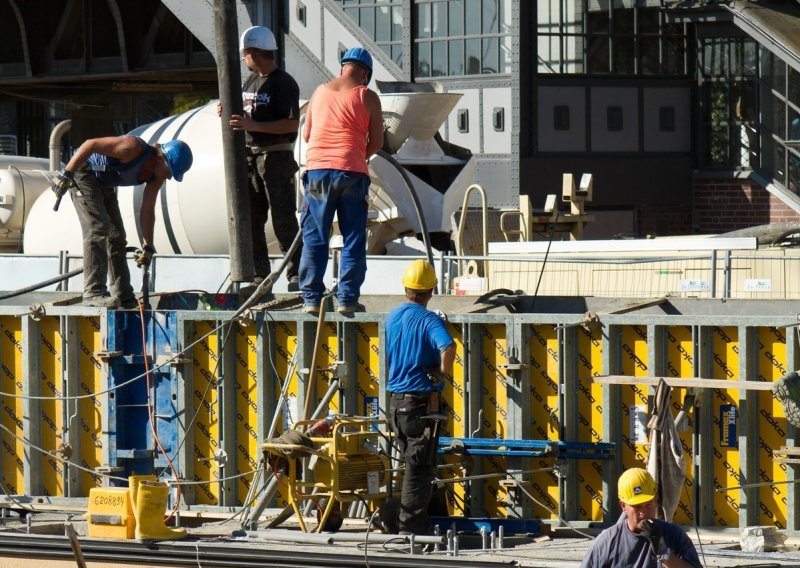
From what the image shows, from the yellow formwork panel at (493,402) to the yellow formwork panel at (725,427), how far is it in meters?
1.41

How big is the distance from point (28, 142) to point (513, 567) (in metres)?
36.9

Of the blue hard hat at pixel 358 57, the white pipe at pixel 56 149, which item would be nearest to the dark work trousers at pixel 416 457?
the blue hard hat at pixel 358 57

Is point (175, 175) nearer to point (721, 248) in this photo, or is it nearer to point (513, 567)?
point (513, 567)

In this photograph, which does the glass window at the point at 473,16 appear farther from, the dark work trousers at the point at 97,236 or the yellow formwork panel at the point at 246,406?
the yellow formwork panel at the point at 246,406

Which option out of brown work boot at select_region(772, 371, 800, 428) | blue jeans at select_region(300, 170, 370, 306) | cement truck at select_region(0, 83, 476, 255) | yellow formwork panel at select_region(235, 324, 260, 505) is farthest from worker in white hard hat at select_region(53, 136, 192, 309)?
cement truck at select_region(0, 83, 476, 255)

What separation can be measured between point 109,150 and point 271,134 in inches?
55.8

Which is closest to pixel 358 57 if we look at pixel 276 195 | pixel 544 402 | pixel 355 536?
pixel 276 195

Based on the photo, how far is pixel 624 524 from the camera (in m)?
7.40

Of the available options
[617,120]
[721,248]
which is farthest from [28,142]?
[721,248]

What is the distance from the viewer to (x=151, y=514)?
9586mm

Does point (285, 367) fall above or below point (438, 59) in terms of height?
below

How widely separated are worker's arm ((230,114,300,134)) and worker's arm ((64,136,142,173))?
806 millimetres

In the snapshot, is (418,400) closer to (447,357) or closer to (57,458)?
(447,357)

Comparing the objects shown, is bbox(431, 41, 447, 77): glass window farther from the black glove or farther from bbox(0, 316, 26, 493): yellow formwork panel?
the black glove
